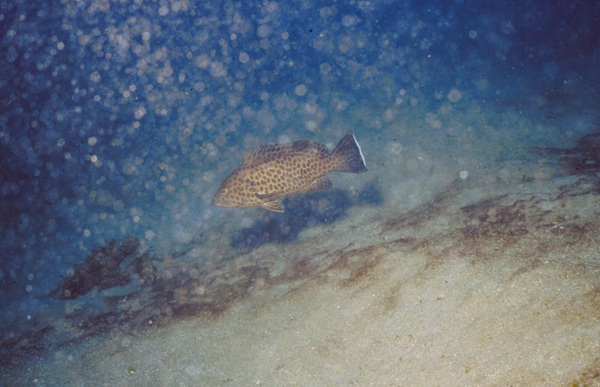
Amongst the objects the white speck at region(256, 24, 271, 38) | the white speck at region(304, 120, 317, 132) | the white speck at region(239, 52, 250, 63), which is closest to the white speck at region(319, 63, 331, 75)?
the white speck at region(239, 52, 250, 63)

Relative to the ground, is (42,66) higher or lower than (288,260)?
higher

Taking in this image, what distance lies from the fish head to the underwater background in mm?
1562

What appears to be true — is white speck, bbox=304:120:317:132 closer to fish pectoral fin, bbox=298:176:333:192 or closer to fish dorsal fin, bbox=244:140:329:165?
fish dorsal fin, bbox=244:140:329:165

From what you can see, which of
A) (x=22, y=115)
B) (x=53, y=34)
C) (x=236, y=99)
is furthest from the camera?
(x=236, y=99)

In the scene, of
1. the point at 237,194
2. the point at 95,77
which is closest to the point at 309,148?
the point at 237,194

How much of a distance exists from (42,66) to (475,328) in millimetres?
24092

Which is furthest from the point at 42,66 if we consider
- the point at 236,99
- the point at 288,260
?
the point at 236,99

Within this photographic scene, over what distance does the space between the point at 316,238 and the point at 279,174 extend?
2.39m

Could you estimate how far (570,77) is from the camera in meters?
17.4

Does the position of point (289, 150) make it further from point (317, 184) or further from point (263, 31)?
point (263, 31)

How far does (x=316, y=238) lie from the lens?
23.5 ft

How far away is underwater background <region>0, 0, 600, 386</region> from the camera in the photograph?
3104 millimetres

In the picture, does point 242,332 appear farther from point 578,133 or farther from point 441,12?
point 441,12

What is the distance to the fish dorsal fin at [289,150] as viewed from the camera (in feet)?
17.9
